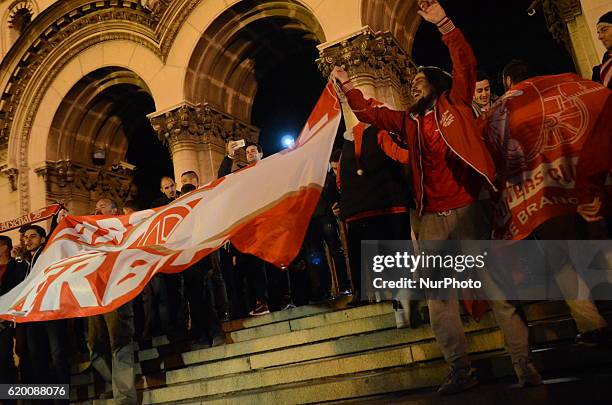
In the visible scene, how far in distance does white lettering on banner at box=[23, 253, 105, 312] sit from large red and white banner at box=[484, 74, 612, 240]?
144 inches

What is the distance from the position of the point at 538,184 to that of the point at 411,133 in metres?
0.95

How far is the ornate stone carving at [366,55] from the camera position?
8602 millimetres

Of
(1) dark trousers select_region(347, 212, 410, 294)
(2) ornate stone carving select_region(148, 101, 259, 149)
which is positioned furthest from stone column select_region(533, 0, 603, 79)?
(2) ornate stone carving select_region(148, 101, 259, 149)

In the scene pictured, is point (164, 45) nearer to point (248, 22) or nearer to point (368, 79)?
point (248, 22)

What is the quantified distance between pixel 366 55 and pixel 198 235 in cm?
510

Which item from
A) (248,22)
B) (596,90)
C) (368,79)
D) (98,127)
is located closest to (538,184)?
(596,90)

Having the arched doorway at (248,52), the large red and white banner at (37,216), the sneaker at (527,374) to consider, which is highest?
the arched doorway at (248,52)

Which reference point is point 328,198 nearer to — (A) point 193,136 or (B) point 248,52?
(A) point 193,136

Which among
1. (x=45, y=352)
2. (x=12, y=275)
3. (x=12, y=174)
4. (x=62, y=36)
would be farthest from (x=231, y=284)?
(x=62, y=36)

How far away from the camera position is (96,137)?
1305 cm

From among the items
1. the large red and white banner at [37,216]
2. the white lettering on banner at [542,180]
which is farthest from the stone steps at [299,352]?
the large red and white banner at [37,216]

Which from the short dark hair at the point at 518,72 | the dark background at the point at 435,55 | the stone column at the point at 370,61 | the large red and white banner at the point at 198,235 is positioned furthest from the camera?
the dark background at the point at 435,55

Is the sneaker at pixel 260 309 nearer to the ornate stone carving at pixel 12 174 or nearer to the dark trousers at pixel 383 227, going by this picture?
the dark trousers at pixel 383 227

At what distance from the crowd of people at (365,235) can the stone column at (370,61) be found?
74 centimetres
